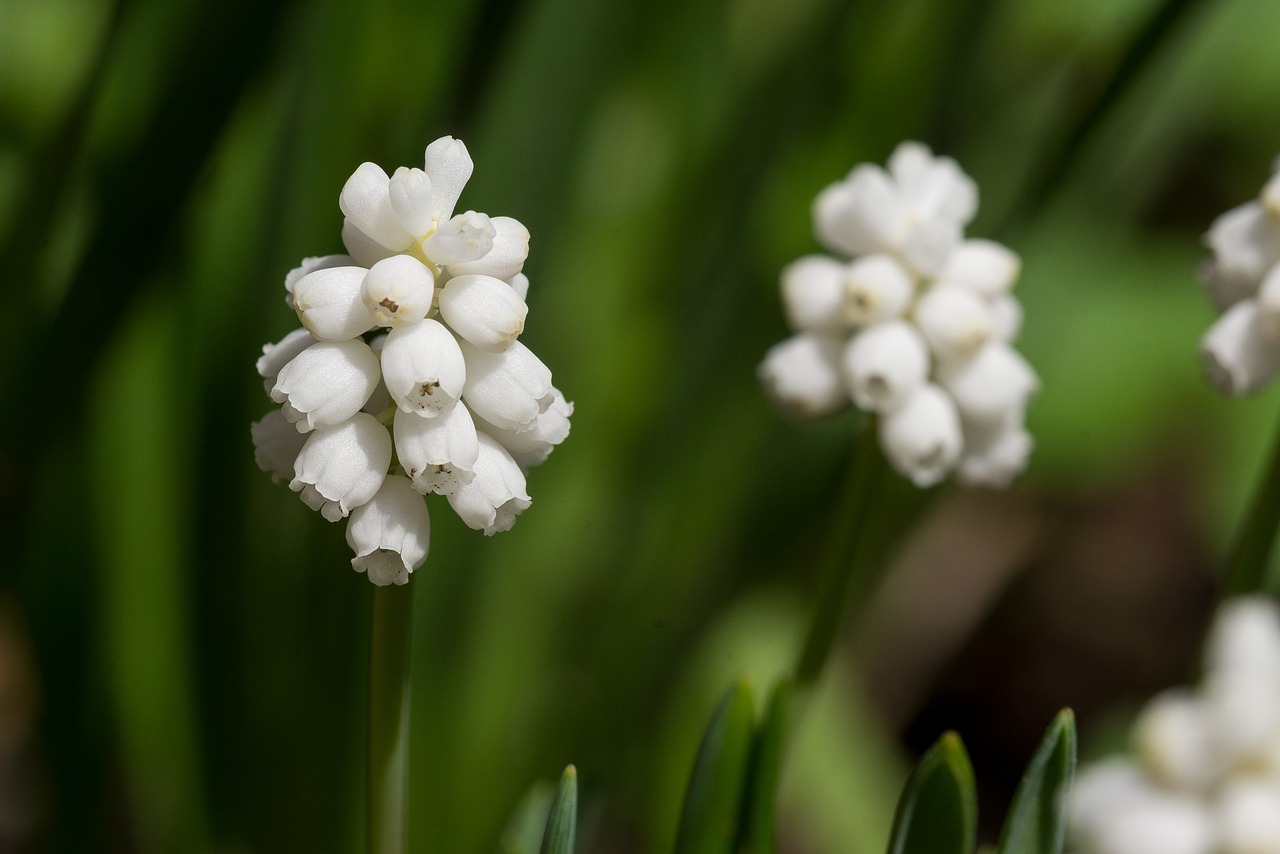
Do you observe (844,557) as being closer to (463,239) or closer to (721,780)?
(721,780)

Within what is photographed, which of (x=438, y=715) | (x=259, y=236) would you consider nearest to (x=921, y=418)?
(x=259, y=236)

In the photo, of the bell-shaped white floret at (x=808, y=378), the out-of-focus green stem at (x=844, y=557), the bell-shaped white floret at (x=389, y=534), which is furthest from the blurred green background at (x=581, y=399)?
the bell-shaped white floret at (x=389, y=534)

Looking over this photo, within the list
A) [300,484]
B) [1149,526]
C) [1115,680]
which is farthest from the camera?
[1149,526]

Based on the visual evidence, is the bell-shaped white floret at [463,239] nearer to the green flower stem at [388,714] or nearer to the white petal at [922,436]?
the green flower stem at [388,714]

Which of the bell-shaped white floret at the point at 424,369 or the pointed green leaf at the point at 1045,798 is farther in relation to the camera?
the pointed green leaf at the point at 1045,798

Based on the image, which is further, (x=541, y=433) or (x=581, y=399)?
(x=581, y=399)

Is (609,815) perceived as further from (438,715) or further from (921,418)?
(921,418)

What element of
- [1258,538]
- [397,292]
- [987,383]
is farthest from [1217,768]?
[397,292]
